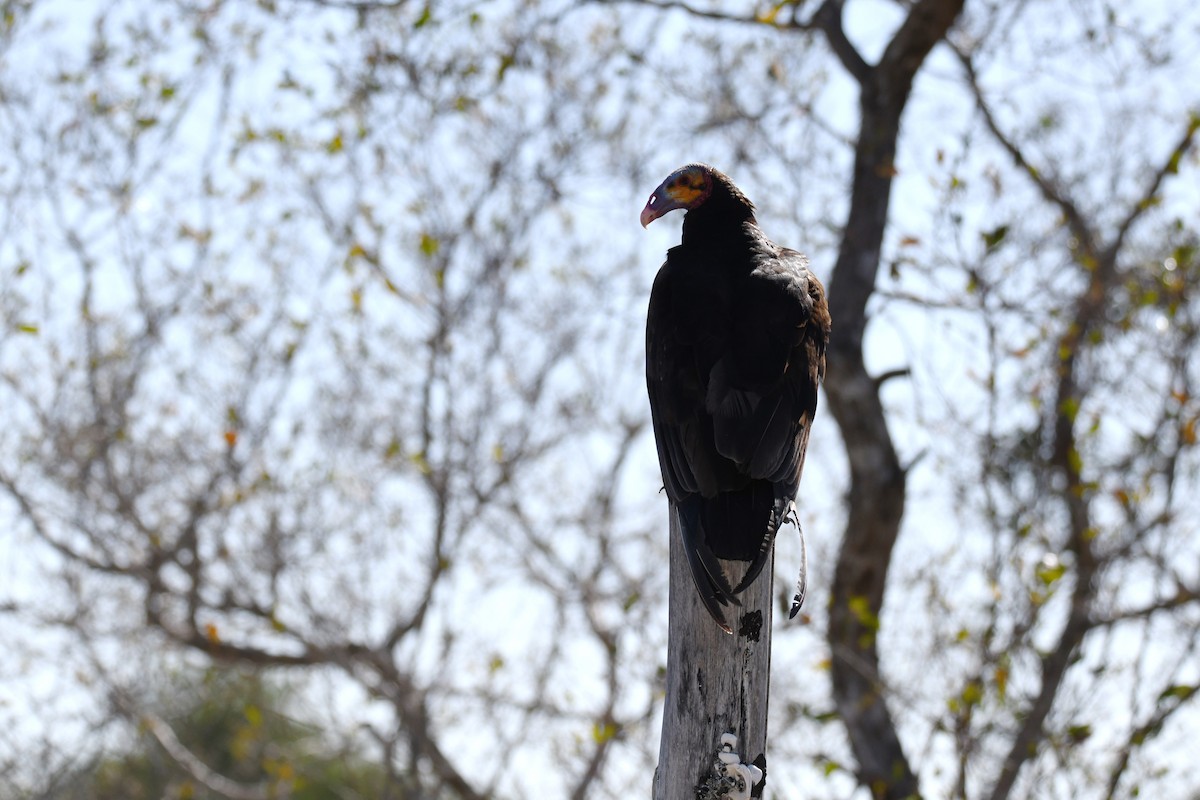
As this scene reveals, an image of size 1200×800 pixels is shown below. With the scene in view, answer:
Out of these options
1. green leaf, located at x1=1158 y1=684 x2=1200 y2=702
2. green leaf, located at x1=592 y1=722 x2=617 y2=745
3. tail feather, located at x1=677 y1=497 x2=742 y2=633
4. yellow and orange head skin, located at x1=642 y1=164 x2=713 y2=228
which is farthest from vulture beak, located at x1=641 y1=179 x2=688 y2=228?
green leaf, located at x1=1158 y1=684 x2=1200 y2=702

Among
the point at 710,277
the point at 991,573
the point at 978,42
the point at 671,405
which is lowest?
the point at 671,405

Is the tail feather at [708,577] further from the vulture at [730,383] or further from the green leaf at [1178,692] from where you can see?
the green leaf at [1178,692]

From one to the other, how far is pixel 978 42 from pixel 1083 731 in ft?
11.5

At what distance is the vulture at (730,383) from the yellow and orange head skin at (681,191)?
0.08 ft

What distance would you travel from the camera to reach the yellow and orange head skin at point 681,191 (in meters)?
3.40

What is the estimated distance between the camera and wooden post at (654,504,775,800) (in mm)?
2328

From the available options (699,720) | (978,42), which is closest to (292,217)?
(978,42)

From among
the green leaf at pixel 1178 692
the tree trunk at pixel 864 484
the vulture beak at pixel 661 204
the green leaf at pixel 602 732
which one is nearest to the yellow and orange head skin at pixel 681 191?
the vulture beak at pixel 661 204

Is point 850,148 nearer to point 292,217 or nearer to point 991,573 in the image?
point 991,573

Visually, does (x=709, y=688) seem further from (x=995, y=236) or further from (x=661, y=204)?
(x=995, y=236)

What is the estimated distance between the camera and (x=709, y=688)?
2.34m

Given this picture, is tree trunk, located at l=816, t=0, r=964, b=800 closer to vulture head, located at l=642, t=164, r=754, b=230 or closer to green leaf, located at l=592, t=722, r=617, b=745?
green leaf, located at l=592, t=722, r=617, b=745

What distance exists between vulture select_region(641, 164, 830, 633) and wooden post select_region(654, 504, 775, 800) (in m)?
0.06

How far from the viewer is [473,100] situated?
630 cm
